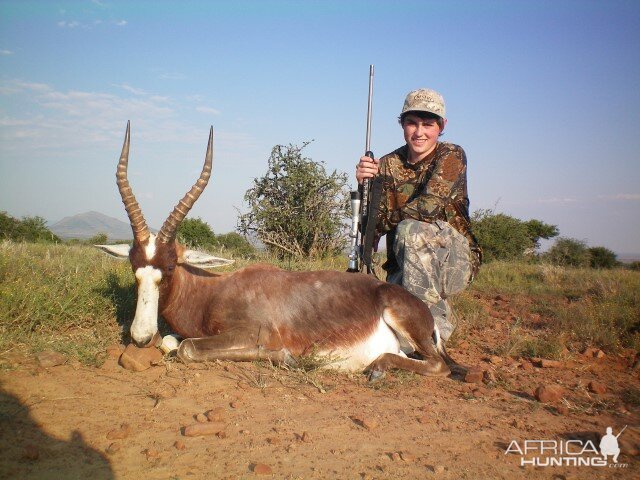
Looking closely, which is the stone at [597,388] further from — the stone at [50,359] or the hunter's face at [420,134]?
the stone at [50,359]

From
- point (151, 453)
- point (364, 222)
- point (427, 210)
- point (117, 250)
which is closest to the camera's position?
point (151, 453)

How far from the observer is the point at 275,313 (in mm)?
4910

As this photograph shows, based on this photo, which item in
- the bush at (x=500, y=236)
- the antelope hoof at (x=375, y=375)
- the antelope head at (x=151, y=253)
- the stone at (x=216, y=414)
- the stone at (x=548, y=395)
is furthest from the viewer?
the bush at (x=500, y=236)

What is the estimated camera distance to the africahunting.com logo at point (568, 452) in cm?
287

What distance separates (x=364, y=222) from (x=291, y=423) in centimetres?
350

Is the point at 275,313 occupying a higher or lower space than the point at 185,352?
higher

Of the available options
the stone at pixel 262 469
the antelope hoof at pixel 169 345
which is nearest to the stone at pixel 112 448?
the stone at pixel 262 469

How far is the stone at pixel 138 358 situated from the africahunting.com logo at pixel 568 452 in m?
2.91

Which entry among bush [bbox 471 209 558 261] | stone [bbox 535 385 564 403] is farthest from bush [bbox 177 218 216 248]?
stone [bbox 535 385 564 403]

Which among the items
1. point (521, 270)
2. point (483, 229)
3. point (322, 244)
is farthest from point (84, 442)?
point (483, 229)

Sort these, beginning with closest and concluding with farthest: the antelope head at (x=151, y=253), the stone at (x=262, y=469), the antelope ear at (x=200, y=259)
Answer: the stone at (x=262, y=469), the antelope head at (x=151, y=253), the antelope ear at (x=200, y=259)

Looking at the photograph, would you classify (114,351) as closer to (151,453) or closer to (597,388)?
(151,453)

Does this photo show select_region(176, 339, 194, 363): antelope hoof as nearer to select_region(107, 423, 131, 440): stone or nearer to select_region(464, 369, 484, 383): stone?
select_region(107, 423, 131, 440): stone

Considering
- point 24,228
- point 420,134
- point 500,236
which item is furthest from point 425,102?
point 24,228
